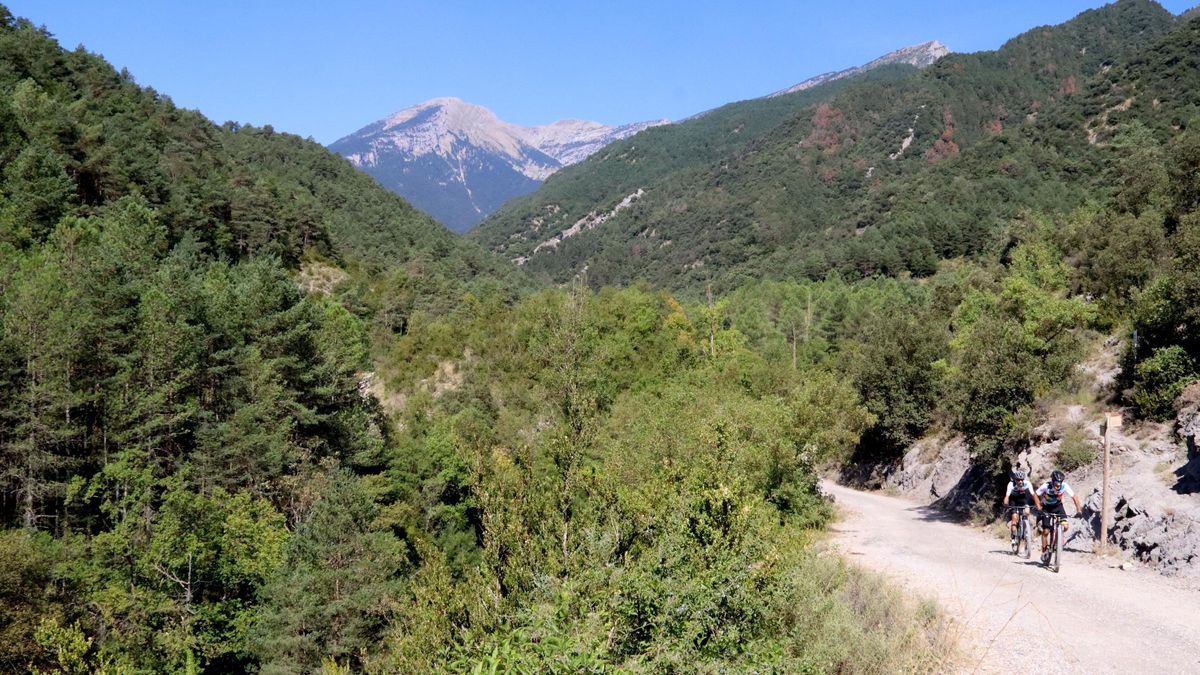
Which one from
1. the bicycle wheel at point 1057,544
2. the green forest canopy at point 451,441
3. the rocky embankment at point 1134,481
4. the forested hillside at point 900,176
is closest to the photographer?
the green forest canopy at point 451,441

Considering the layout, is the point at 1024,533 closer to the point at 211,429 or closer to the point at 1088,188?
the point at 211,429

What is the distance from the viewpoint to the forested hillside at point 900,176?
315 feet

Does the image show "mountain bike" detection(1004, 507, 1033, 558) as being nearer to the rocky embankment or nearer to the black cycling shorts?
the black cycling shorts

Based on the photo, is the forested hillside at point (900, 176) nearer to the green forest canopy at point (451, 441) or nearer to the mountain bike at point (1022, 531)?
the green forest canopy at point (451, 441)

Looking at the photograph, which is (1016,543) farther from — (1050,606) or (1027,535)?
(1050,606)

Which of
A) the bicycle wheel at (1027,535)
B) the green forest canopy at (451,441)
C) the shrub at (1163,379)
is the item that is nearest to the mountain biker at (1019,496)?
the bicycle wheel at (1027,535)

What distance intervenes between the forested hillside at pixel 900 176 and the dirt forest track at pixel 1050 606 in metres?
82.4

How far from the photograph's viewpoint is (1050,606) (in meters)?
10.3

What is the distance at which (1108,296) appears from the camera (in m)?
28.1

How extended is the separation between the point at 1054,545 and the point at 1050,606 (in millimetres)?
2901

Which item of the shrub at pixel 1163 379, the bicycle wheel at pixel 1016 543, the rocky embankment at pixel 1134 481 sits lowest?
the bicycle wheel at pixel 1016 543

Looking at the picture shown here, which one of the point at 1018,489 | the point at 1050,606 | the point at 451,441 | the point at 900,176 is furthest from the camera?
the point at 900,176

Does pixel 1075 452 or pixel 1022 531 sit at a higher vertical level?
pixel 1075 452

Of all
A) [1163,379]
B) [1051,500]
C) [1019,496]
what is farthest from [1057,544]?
[1163,379]
